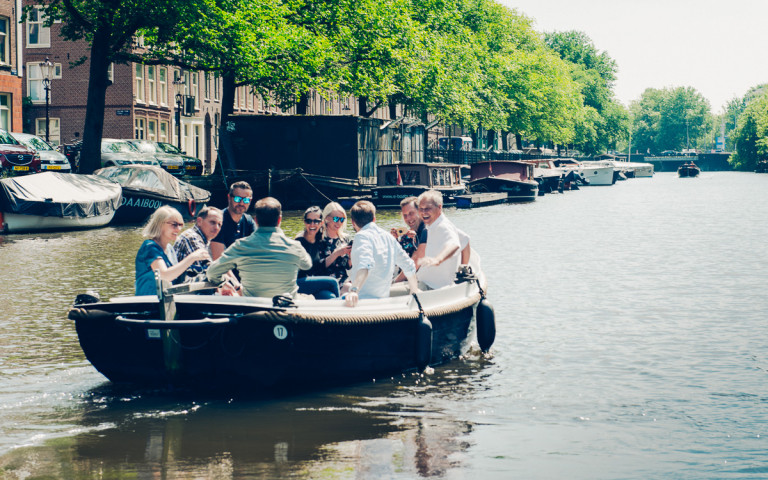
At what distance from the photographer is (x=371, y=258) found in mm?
9297

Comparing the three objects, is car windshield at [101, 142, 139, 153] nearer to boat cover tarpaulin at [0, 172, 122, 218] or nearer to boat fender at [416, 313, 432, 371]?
boat cover tarpaulin at [0, 172, 122, 218]

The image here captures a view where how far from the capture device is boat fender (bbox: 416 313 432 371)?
32.0 feet

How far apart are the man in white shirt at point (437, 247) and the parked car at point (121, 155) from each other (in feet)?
94.7

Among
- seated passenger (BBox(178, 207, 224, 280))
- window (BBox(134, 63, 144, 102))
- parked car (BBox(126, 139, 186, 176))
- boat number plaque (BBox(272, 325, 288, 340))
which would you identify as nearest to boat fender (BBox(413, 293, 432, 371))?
boat number plaque (BBox(272, 325, 288, 340))

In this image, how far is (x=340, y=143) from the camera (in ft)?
135

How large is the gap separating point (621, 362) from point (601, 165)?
7985 centimetres

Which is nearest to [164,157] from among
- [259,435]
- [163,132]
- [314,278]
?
[163,132]

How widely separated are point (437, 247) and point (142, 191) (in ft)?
69.4

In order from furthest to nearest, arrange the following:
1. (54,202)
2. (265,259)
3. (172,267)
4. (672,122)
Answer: (672,122) < (54,202) < (172,267) < (265,259)

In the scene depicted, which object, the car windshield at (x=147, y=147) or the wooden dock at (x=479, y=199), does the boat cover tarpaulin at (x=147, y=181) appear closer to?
the car windshield at (x=147, y=147)

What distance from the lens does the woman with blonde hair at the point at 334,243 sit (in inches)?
390

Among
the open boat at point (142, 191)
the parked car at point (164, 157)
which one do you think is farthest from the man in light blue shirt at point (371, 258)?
the parked car at point (164, 157)

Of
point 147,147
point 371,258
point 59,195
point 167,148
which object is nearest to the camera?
point 371,258

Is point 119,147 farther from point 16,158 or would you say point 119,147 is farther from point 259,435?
point 259,435
